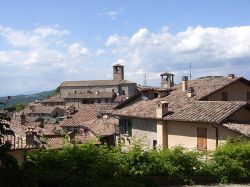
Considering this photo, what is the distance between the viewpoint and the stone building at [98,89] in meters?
113

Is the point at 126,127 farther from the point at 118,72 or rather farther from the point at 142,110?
the point at 118,72

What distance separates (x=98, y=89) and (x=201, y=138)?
99065mm

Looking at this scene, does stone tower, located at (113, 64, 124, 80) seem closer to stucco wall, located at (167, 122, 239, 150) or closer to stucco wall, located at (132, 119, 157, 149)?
stucco wall, located at (132, 119, 157, 149)

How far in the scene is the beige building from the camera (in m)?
26.7

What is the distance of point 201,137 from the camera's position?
2753cm

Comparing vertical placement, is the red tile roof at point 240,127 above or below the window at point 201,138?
above

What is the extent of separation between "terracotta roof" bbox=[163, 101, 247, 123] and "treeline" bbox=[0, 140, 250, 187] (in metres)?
7.33

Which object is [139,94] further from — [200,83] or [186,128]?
[186,128]

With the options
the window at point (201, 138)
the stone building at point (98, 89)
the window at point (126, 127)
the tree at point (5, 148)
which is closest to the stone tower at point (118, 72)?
the stone building at point (98, 89)

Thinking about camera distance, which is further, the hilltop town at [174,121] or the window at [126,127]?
the window at [126,127]

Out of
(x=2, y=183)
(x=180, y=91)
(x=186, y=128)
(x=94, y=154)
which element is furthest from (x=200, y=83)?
(x=2, y=183)

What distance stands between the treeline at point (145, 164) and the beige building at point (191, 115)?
3888 mm

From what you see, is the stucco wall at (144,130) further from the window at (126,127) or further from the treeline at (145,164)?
the treeline at (145,164)

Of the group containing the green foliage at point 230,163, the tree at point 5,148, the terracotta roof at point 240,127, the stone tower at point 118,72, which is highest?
the stone tower at point 118,72
